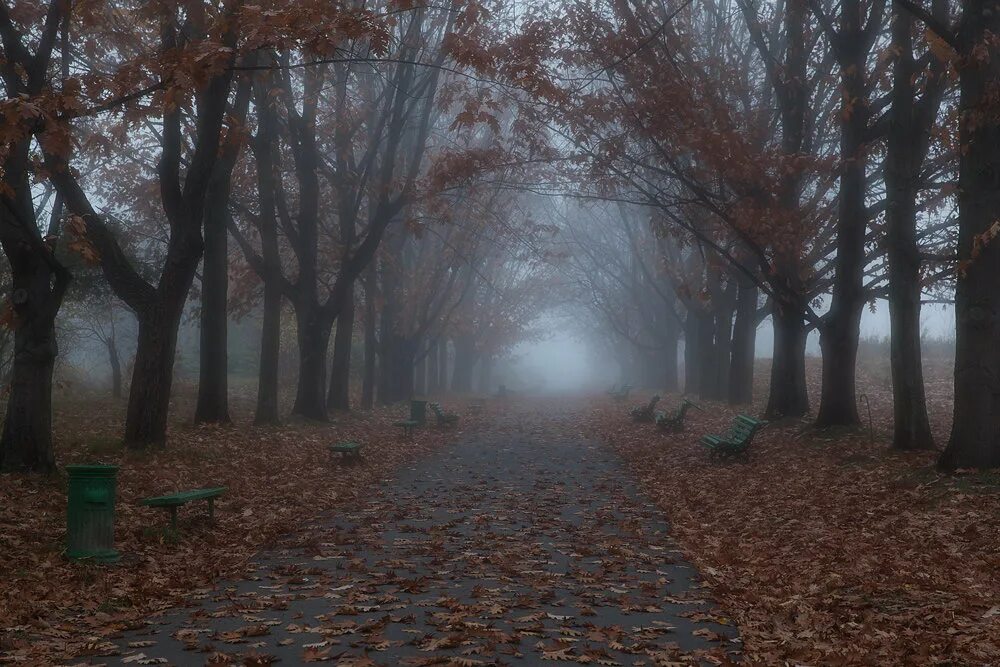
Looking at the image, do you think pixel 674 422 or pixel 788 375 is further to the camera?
pixel 674 422

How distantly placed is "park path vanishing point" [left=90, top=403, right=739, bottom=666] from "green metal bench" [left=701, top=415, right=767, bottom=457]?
3.25m

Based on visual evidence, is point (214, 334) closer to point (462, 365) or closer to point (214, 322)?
point (214, 322)

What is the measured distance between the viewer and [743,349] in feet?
94.0

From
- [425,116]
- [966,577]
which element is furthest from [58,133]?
[425,116]

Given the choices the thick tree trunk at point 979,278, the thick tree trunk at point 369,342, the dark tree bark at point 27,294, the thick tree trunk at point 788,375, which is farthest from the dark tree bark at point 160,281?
the thick tree trunk at point 369,342

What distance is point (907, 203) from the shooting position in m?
14.7

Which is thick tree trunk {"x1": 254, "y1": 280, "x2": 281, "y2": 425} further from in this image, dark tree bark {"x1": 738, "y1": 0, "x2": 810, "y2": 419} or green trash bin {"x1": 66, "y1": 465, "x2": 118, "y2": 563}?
green trash bin {"x1": 66, "y1": 465, "x2": 118, "y2": 563}

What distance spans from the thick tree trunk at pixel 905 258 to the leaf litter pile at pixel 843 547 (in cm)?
68

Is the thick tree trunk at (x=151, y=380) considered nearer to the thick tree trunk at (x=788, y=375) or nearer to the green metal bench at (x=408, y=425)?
the green metal bench at (x=408, y=425)

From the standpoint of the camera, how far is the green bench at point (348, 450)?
55.2ft

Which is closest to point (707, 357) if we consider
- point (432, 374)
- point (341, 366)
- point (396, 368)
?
point (396, 368)

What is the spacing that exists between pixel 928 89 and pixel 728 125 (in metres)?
3.76

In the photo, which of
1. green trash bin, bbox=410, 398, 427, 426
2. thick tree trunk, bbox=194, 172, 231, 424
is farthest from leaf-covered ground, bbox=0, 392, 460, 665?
green trash bin, bbox=410, 398, 427, 426

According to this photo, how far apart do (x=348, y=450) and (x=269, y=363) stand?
6.47 metres
